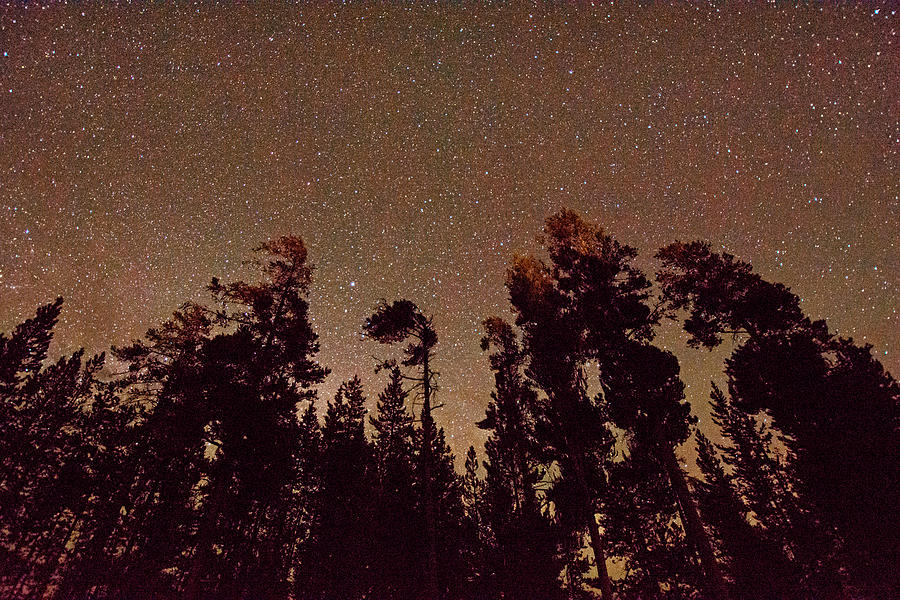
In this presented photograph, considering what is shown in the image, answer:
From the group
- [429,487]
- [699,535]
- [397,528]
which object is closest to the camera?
[699,535]

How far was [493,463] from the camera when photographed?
21547mm

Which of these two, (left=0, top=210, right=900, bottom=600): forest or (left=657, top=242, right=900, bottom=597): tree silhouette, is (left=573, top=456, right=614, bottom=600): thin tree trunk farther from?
(left=657, top=242, right=900, bottom=597): tree silhouette

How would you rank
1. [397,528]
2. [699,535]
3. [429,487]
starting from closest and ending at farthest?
[699,535], [429,487], [397,528]

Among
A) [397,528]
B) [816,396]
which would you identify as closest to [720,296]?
[816,396]

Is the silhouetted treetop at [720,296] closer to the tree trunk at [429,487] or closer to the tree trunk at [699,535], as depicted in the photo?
the tree trunk at [699,535]

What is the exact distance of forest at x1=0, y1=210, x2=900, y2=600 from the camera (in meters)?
12.4

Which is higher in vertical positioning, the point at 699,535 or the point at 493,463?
the point at 493,463

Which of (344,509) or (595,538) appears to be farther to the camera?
(344,509)

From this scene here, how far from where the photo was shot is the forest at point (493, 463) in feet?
40.7

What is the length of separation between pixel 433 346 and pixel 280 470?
763 centimetres

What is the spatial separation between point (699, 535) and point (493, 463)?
13.2m

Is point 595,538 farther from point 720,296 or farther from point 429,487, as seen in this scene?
point 720,296

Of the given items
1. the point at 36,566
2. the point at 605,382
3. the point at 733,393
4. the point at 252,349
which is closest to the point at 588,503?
the point at 605,382

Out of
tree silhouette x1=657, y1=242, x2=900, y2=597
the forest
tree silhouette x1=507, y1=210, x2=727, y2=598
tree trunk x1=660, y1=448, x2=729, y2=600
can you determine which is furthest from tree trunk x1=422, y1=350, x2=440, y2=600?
tree silhouette x1=657, y1=242, x2=900, y2=597
